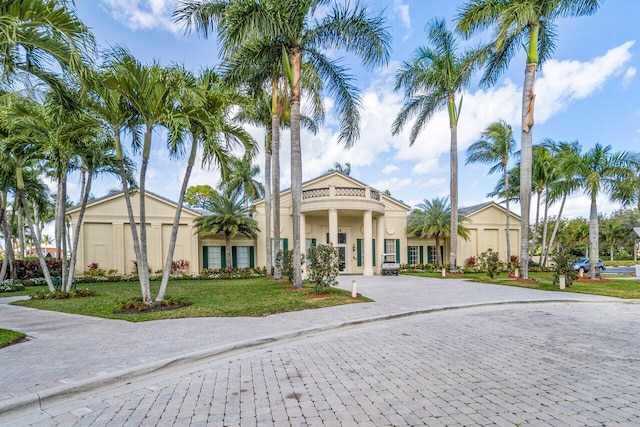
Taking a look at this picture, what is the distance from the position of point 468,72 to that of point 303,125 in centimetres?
1016

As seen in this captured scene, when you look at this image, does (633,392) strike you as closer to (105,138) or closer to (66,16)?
(66,16)

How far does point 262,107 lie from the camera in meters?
20.0

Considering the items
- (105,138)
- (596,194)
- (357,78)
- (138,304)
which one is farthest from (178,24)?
(596,194)

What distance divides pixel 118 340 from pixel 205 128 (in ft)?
18.5

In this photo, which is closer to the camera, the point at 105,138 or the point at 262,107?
the point at 105,138

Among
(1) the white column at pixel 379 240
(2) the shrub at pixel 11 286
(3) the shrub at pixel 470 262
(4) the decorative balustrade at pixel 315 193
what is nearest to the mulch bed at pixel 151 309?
(2) the shrub at pixel 11 286

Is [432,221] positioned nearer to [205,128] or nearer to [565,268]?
[565,268]

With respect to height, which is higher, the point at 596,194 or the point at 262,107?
the point at 262,107

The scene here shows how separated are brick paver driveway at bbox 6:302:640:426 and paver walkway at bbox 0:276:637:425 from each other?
183 mm

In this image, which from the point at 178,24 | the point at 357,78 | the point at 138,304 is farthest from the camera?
the point at 357,78

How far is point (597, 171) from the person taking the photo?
18406mm

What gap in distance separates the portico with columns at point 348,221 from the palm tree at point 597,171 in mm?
10779

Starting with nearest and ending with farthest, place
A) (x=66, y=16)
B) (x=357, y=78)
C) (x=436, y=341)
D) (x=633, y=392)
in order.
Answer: (x=633, y=392), (x=66, y=16), (x=436, y=341), (x=357, y=78)

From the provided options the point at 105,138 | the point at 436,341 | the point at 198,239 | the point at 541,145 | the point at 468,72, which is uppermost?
the point at 468,72
